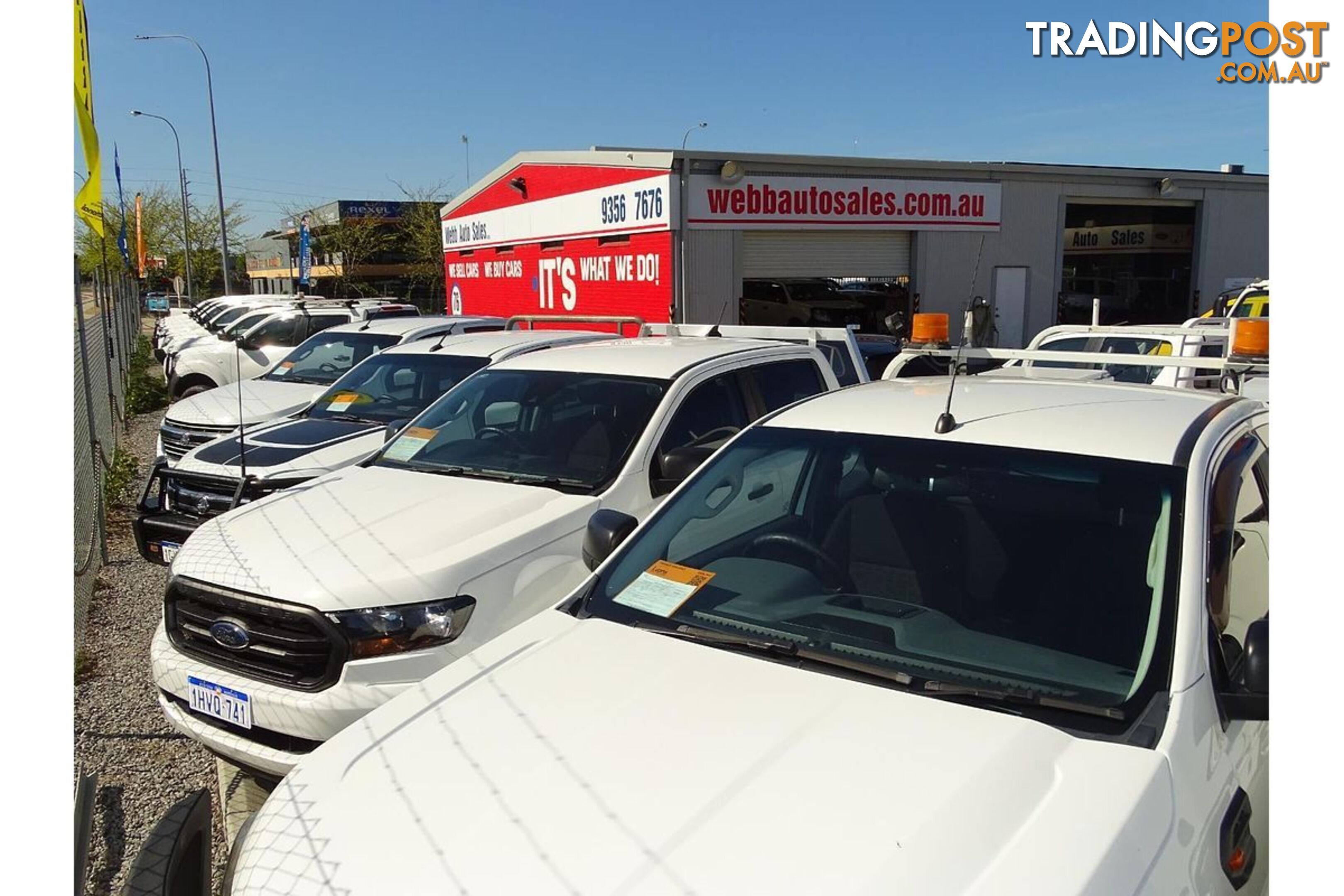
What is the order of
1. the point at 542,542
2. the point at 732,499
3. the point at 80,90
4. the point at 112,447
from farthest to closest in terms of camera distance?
the point at 112,447, the point at 80,90, the point at 542,542, the point at 732,499

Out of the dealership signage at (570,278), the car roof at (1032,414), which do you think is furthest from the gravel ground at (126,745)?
the dealership signage at (570,278)

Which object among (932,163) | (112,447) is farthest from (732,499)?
(932,163)

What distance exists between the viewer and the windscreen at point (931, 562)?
2.38 m

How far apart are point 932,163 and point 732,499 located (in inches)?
706

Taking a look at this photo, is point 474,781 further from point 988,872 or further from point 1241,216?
point 1241,216

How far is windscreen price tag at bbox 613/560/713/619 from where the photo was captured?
2.88m

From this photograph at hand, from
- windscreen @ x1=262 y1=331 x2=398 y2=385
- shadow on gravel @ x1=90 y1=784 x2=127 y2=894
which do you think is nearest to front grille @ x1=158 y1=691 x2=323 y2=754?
shadow on gravel @ x1=90 y1=784 x2=127 y2=894

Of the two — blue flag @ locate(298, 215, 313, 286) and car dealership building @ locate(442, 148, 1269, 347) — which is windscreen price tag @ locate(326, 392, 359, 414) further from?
blue flag @ locate(298, 215, 313, 286)

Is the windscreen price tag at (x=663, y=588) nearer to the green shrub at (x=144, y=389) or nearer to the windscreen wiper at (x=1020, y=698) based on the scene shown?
the windscreen wiper at (x=1020, y=698)

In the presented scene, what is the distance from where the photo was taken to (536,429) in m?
5.20

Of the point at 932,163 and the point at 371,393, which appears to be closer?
the point at 371,393

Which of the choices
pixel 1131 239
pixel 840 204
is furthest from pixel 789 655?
pixel 1131 239

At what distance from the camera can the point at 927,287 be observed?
2030 centimetres

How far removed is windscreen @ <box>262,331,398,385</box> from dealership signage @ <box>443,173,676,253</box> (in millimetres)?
7977
